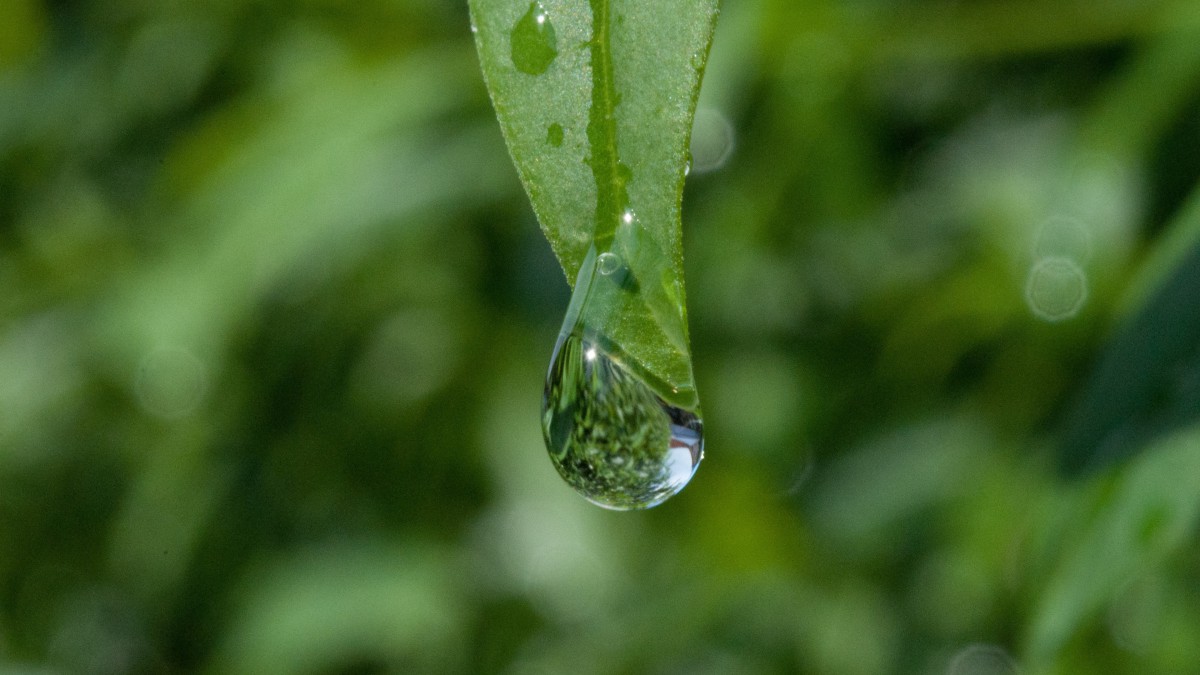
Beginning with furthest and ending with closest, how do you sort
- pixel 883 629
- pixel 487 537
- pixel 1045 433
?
pixel 487 537
pixel 883 629
pixel 1045 433

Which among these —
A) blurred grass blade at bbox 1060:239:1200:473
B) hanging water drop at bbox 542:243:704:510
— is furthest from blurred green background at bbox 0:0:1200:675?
hanging water drop at bbox 542:243:704:510

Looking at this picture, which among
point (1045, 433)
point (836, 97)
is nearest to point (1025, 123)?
point (836, 97)

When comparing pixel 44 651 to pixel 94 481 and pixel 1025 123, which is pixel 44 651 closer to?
pixel 94 481

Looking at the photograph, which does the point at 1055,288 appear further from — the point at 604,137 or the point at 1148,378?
the point at 604,137

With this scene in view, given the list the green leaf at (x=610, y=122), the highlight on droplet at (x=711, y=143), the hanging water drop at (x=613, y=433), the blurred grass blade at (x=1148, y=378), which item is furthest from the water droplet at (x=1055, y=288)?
the green leaf at (x=610, y=122)

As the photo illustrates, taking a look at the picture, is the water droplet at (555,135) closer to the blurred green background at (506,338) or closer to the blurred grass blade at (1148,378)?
the blurred grass blade at (1148,378)

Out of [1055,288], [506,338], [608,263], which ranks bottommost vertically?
[506,338]

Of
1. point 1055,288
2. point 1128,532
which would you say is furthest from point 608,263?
point 1055,288
